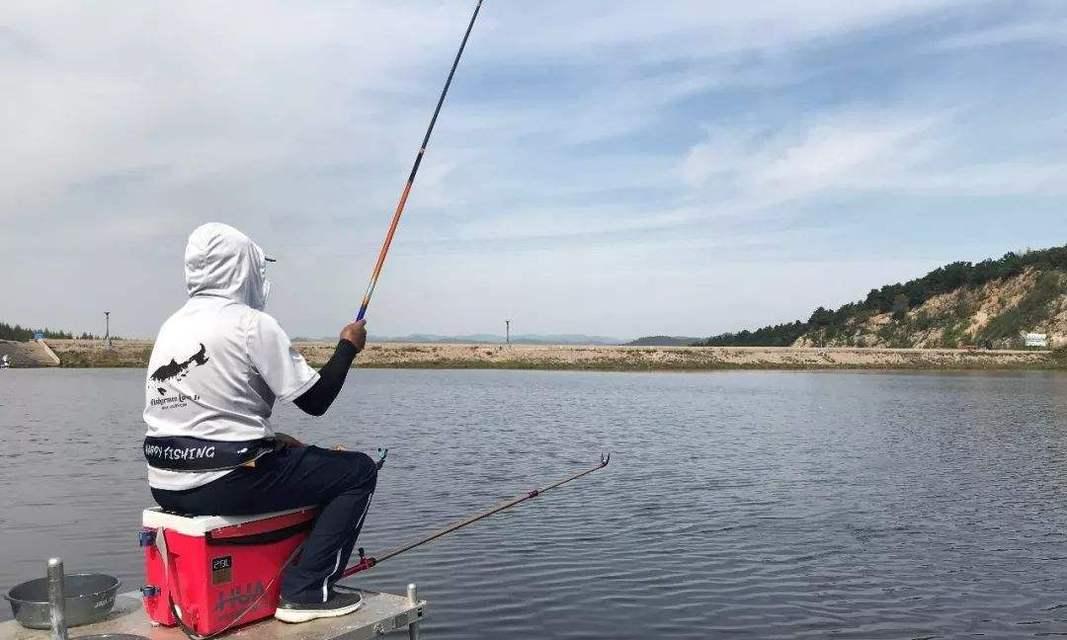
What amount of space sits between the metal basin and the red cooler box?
25 centimetres

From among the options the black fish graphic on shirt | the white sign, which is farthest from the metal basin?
the white sign

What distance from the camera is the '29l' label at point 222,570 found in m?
4.96

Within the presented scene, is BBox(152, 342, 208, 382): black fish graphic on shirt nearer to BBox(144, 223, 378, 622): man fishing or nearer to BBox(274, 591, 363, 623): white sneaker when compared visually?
BBox(144, 223, 378, 622): man fishing

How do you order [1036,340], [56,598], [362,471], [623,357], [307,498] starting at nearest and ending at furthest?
[56,598] → [307,498] → [362,471] → [623,357] → [1036,340]

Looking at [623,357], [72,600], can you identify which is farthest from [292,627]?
[623,357]

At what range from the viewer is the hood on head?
518 centimetres

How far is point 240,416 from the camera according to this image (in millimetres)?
5020

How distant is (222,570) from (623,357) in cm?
7027

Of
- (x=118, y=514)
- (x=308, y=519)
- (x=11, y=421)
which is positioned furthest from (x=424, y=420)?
(x=308, y=519)

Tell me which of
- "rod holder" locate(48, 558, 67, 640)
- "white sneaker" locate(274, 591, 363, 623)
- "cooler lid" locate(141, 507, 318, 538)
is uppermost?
"cooler lid" locate(141, 507, 318, 538)

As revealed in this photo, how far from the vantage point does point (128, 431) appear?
76.3 ft

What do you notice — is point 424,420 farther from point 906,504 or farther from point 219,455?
point 219,455

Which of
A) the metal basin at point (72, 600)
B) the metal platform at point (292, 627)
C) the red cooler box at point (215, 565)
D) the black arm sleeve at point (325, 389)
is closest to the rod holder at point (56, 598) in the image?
the metal platform at point (292, 627)

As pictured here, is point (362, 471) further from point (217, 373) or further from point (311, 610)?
point (217, 373)
